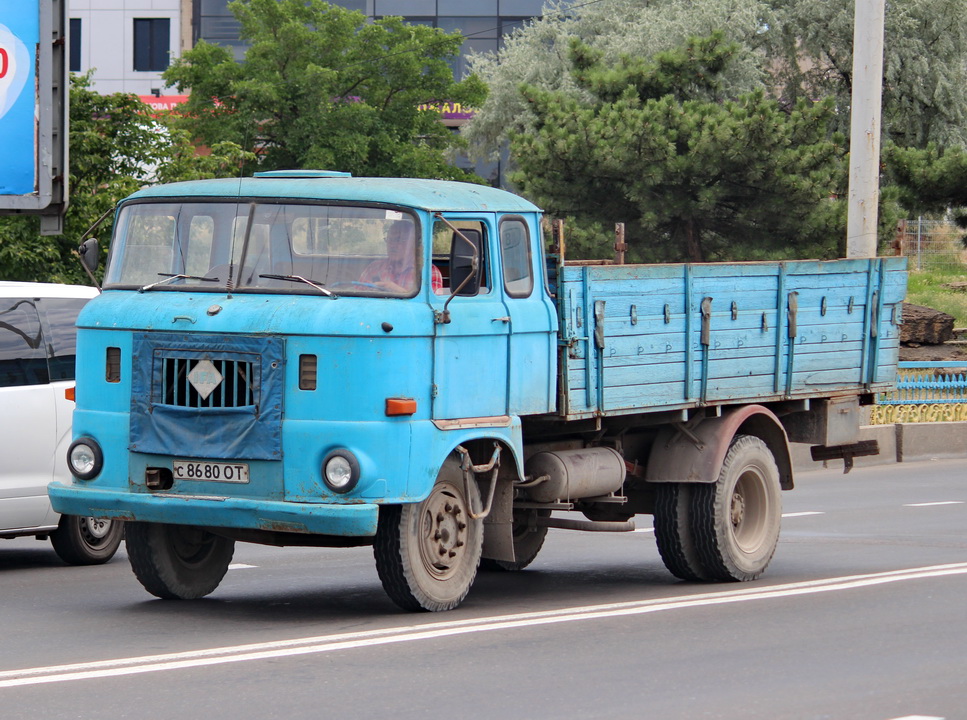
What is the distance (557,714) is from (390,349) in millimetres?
2429

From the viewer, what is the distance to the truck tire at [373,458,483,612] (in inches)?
322

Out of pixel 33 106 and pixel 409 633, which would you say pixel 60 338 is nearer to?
pixel 409 633

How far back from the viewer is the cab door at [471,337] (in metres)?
8.30

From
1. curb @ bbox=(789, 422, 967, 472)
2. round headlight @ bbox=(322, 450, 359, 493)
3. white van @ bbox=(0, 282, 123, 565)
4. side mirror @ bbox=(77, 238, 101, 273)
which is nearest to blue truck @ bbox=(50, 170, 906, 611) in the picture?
round headlight @ bbox=(322, 450, 359, 493)

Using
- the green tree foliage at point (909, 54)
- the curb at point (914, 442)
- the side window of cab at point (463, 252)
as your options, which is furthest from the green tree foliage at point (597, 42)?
the side window of cab at point (463, 252)

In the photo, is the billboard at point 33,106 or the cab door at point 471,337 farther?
the billboard at point 33,106

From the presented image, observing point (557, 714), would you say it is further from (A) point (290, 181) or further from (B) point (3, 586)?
(B) point (3, 586)

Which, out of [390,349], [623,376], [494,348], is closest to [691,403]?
[623,376]

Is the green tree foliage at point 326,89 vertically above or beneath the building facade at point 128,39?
beneath

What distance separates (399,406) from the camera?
26.1ft

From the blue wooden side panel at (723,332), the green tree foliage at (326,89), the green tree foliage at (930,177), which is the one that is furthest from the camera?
the green tree foliage at (326,89)

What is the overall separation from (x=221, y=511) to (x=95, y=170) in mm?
11978

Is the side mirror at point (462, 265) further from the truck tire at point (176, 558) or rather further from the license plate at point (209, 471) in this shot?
the truck tire at point (176, 558)

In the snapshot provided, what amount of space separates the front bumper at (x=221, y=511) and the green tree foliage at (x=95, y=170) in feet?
32.3
